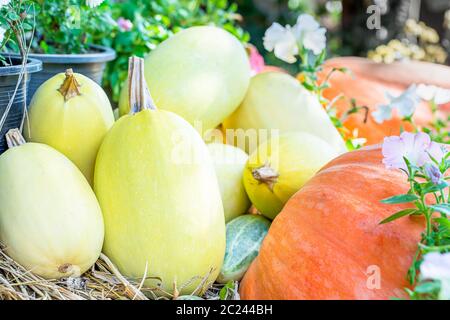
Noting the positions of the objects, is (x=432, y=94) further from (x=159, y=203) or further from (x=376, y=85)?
(x=159, y=203)

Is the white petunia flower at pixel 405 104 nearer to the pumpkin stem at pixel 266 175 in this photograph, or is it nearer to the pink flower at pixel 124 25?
the pumpkin stem at pixel 266 175

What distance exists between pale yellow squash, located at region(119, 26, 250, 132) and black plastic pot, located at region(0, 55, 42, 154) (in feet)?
0.73

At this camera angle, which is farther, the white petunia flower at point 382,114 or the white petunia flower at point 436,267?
the white petunia flower at point 382,114

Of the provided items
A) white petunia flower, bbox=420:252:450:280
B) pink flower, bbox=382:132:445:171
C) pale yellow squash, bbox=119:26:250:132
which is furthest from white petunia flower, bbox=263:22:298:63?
white petunia flower, bbox=420:252:450:280

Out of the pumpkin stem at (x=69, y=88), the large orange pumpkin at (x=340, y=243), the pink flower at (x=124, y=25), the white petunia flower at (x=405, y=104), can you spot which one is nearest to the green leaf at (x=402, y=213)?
the large orange pumpkin at (x=340, y=243)

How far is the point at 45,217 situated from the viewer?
2.83 feet

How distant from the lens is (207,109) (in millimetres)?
1245

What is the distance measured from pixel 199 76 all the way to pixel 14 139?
0.42 meters

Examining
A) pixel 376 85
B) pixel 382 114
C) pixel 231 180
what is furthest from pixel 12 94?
pixel 376 85

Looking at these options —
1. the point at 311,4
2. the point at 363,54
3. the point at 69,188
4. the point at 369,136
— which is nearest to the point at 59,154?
the point at 69,188

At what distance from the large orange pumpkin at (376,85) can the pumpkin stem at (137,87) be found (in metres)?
0.75

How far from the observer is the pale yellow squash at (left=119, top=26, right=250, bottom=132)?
121 cm

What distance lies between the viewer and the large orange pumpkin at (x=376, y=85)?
64.9 inches

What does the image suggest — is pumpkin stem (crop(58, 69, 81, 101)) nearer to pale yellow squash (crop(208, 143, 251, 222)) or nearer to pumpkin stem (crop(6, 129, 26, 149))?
pumpkin stem (crop(6, 129, 26, 149))
